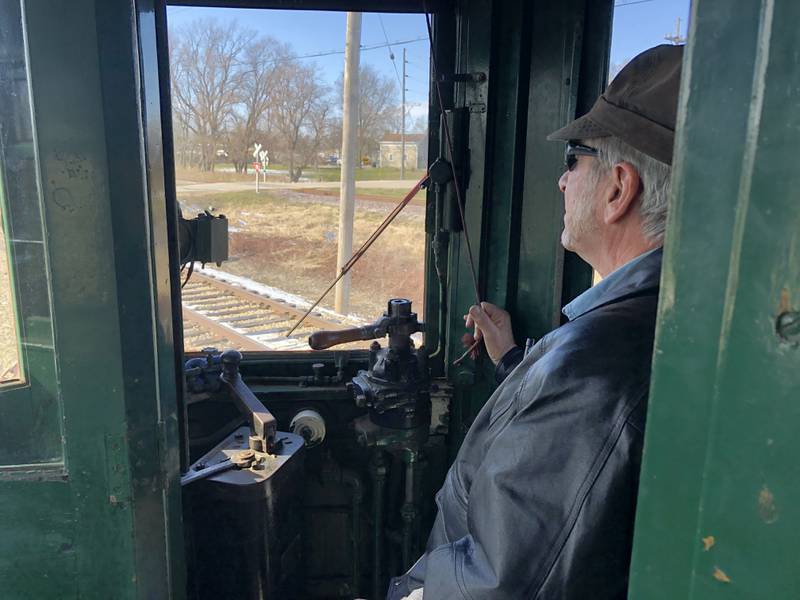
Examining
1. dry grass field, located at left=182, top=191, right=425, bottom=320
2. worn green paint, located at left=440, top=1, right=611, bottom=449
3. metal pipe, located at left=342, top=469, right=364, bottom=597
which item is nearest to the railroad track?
dry grass field, located at left=182, top=191, right=425, bottom=320

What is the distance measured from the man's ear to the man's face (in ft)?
0.11

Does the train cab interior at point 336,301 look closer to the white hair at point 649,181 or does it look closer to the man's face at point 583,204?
the white hair at point 649,181

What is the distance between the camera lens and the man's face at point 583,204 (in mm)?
1450

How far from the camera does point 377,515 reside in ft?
9.36

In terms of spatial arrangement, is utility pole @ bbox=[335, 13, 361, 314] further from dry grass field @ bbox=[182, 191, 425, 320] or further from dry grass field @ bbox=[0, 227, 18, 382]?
dry grass field @ bbox=[0, 227, 18, 382]

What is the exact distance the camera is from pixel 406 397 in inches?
104

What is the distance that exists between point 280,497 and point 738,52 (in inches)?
79.3

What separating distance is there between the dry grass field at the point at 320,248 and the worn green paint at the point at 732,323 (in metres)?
2.15

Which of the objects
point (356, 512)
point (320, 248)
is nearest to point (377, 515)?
point (356, 512)

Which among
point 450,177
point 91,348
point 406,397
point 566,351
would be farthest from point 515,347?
point 91,348

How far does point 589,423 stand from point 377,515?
1.98m

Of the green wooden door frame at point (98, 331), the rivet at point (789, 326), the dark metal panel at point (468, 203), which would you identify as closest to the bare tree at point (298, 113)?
the dark metal panel at point (468, 203)

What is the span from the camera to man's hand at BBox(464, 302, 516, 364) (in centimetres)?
257

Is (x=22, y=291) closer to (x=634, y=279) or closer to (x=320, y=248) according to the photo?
(x=634, y=279)
